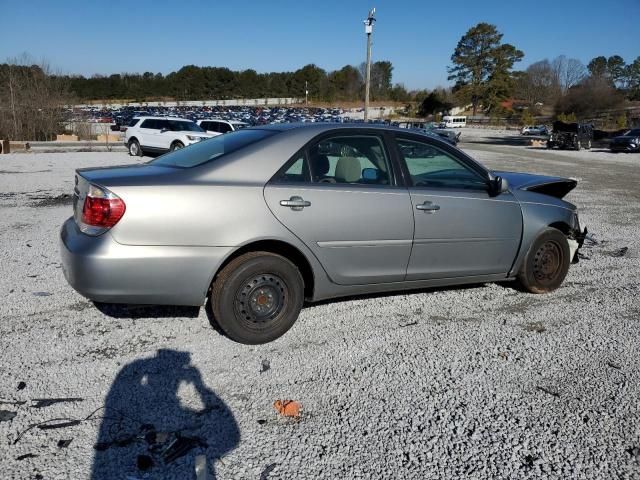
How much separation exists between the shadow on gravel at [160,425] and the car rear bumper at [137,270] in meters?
0.48

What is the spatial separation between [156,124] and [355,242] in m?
19.3

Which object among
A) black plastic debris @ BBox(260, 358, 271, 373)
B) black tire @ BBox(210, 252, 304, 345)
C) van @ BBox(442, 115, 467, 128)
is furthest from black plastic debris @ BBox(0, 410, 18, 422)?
van @ BBox(442, 115, 467, 128)

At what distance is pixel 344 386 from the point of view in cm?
323

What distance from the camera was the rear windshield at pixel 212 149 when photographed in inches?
152

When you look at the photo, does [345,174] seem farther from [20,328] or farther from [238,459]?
[20,328]

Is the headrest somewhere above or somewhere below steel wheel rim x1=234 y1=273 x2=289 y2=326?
above

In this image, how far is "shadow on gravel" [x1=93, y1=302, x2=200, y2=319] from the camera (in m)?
→ 4.26

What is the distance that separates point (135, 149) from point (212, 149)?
19031 millimetres

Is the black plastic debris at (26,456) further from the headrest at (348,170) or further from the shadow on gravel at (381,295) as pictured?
the headrest at (348,170)

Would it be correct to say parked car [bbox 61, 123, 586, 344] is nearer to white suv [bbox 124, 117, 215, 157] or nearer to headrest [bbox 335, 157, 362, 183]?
headrest [bbox 335, 157, 362, 183]

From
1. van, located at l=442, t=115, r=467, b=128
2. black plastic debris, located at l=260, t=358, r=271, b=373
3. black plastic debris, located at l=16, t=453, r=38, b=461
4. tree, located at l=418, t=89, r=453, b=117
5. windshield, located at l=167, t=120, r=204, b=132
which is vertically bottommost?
black plastic debris, located at l=16, t=453, r=38, b=461

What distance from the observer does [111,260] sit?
10.8ft

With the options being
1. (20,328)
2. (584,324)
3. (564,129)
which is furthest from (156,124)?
(564,129)

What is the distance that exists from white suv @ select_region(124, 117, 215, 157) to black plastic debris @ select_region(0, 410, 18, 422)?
1870 cm
